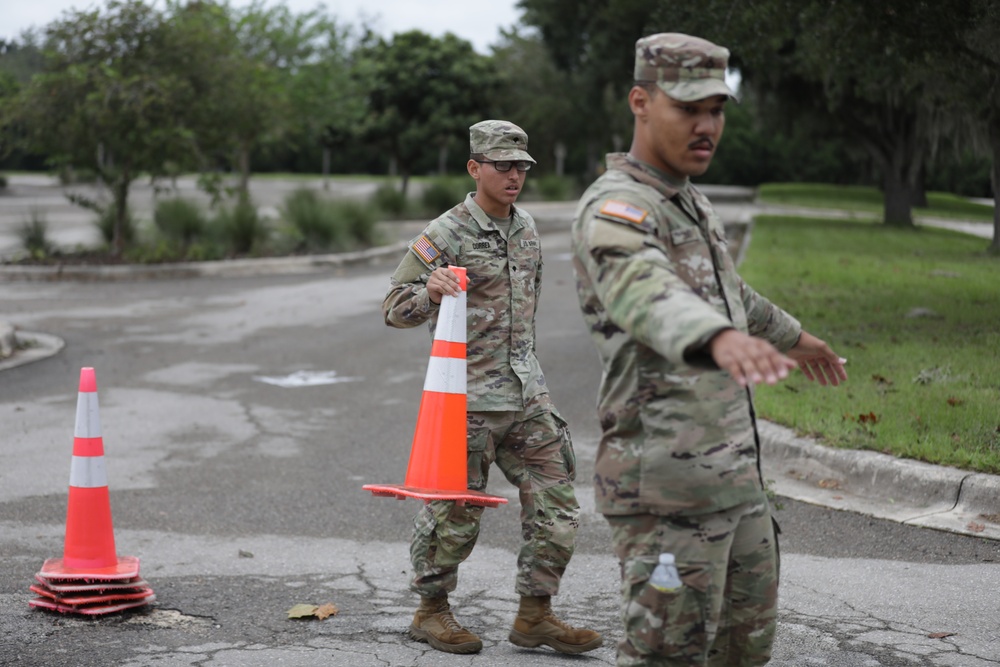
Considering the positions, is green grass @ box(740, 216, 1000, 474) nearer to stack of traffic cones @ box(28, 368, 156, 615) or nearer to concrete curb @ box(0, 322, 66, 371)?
stack of traffic cones @ box(28, 368, 156, 615)

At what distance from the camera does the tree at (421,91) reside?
3712 cm

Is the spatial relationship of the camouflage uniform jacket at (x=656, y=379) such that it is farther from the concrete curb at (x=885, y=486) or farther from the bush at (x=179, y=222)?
the bush at (x=179, y=222)

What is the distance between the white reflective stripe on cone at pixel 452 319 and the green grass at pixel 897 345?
335cm

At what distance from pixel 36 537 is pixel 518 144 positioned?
10.8 feet

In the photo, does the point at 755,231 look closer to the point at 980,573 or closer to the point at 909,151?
the point at 909,151

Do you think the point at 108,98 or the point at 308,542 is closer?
the point at 308,542

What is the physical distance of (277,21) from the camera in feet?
133

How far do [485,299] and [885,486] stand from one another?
3038 millimetres

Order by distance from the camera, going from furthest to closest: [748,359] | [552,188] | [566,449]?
[552,188], [566,449], [748,359]

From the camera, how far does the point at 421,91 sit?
1479 inches

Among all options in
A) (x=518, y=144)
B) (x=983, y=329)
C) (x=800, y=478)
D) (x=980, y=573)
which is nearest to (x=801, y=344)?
(x=518, y=144)

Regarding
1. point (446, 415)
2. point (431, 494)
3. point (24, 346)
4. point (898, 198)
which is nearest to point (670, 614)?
point (431, 494)

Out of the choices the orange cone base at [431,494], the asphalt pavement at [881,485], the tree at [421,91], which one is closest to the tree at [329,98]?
the tree at [421,91]

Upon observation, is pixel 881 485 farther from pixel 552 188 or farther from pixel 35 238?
pixel 552 188
